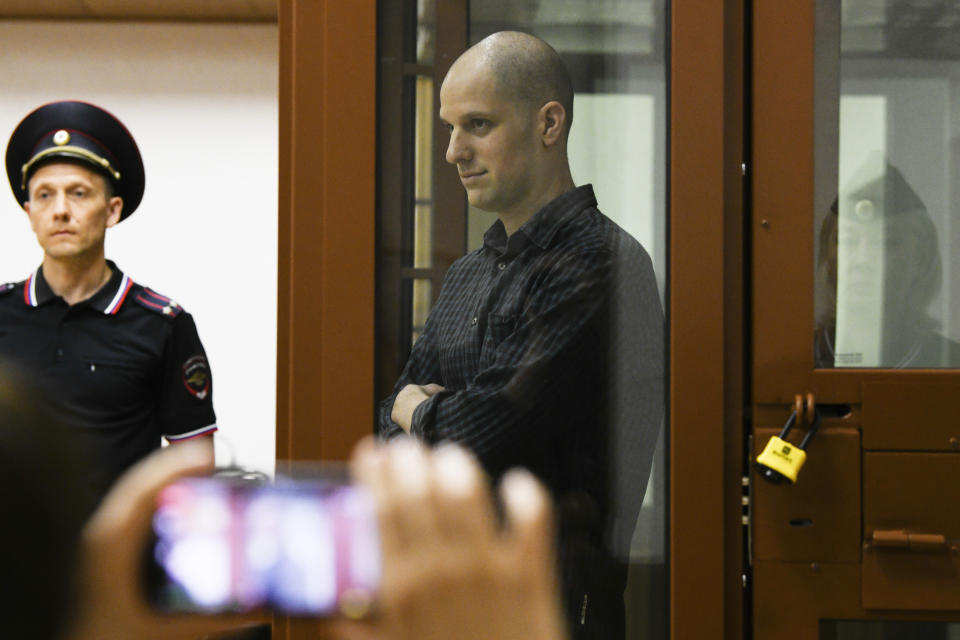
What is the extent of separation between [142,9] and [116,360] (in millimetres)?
2321

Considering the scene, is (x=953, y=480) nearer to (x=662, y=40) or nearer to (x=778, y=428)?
(x=778, y=428)

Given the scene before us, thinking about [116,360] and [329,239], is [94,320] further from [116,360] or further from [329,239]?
[329,239]

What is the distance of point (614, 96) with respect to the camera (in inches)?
64.5

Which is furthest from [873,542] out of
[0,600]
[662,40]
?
[0,600]

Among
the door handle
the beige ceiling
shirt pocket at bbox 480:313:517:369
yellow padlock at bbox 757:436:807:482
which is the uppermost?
the beige ceiling

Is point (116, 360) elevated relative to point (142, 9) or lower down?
lower down

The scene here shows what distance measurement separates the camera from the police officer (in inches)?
80.7

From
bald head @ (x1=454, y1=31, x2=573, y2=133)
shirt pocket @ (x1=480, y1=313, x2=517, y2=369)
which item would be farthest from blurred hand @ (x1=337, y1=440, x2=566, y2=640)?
bald head @ (x1=454, y1=31, x2=573, y2=133)

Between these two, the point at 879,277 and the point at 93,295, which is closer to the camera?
the point at 879,277

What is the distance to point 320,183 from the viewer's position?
1617mm

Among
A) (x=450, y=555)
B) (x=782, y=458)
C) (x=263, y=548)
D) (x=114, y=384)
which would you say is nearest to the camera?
(x=450, y=555)

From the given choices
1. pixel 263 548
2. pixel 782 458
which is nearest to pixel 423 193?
pixel 782 458

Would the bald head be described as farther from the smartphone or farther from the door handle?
the smartphone

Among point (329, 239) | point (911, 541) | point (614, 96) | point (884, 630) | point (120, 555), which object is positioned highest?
point (614, 96)
